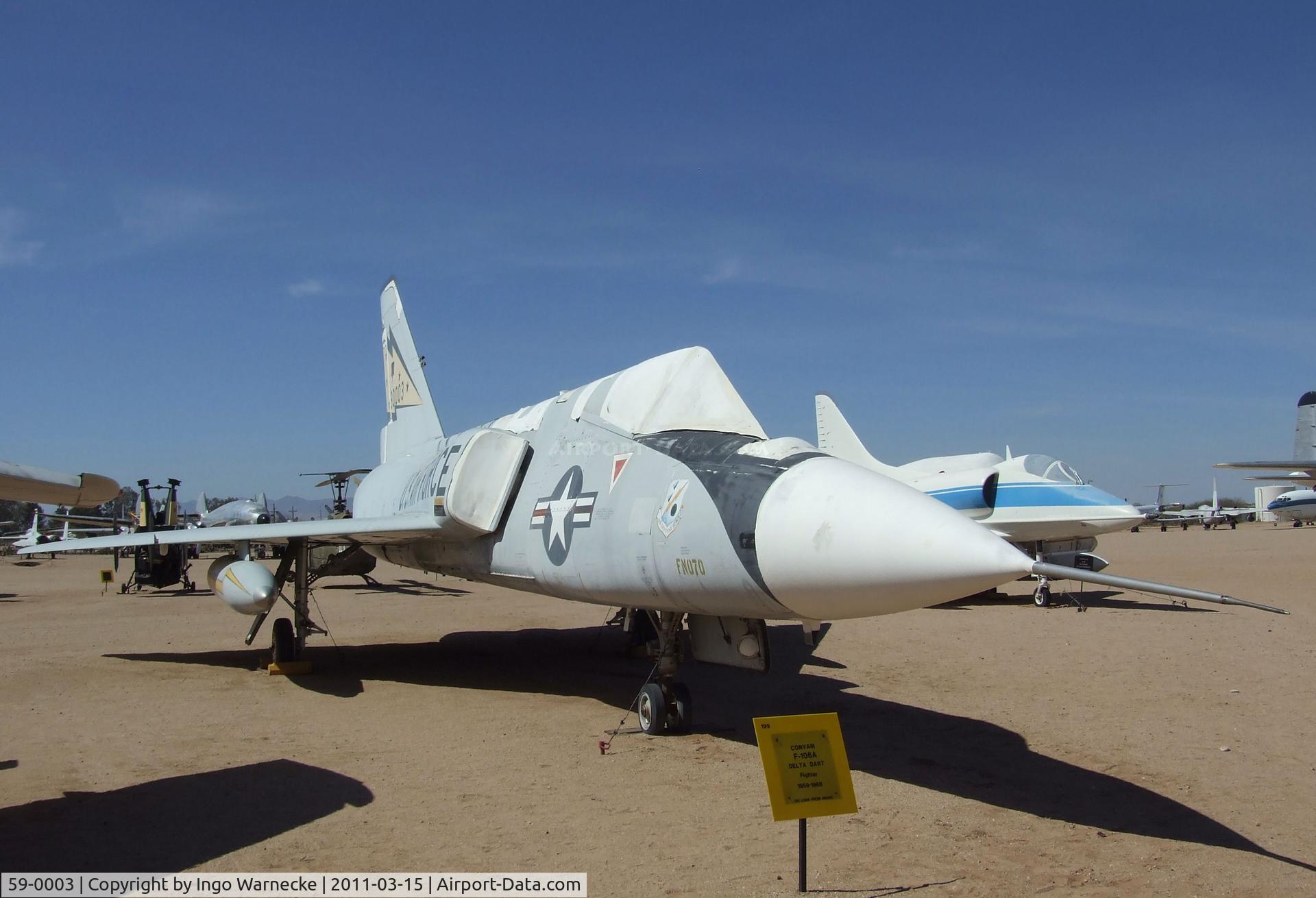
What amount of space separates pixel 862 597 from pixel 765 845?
4.87 ft

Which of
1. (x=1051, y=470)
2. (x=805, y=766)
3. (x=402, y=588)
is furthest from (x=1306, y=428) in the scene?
(x=805, y=766)

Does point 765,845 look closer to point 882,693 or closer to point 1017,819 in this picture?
point 1017,819

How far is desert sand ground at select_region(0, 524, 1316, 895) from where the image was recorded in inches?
189

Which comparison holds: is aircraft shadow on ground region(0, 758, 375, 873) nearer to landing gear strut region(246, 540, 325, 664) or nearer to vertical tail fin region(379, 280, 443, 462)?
landing gear strut region(246, 540, 325, 664)

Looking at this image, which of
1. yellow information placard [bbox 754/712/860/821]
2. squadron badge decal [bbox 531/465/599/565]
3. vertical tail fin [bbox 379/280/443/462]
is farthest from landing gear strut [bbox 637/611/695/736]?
vertical tail fin [bbox 379/280/443/462]

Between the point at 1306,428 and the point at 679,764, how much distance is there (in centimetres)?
3387

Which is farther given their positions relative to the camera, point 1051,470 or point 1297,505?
point 1297,505

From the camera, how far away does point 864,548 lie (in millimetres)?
4902

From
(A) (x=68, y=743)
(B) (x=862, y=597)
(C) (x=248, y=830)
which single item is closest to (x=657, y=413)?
(B) (x=862, y=597)

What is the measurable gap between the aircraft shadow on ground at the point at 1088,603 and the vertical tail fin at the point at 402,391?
33.8 feet

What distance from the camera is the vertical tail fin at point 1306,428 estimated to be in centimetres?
3138

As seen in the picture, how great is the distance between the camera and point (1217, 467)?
22.0 m

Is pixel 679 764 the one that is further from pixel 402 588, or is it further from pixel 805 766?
pixel 402 588
